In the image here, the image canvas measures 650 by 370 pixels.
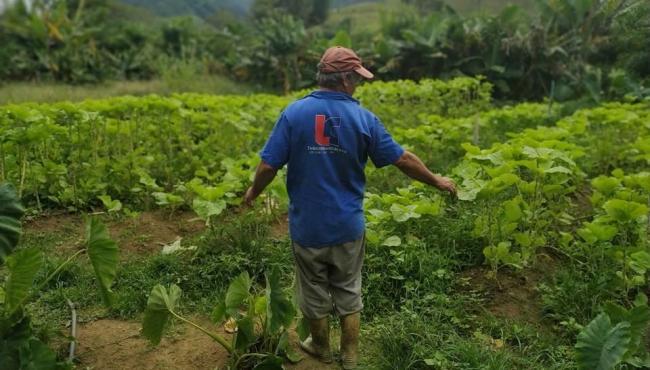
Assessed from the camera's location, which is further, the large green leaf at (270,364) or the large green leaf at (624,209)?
the large green leaf at (624,209)

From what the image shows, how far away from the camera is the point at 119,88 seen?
17.8 metres

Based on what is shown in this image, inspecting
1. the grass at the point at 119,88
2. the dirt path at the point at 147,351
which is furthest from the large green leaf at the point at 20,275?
the grass at the point at 119,88

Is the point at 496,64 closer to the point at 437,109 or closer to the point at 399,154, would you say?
the point at 437,109

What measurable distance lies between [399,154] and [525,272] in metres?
1.74

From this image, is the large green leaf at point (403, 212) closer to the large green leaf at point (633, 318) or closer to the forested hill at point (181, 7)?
the large green leaf at point (633, 318)

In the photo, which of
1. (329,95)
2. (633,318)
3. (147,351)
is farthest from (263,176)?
(633,318)

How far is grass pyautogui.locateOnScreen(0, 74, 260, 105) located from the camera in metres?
15.1

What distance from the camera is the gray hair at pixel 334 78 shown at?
2885mm

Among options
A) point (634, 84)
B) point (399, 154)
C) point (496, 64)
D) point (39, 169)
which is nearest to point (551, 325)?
point (399, 154)

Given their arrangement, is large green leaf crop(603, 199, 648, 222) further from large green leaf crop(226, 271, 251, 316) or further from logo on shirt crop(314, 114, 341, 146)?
large green leaf crop(226, 271, 251, 316)

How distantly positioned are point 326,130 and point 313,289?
33.6 inches

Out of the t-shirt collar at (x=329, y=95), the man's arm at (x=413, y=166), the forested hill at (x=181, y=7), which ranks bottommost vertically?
the man's arm at (x=413, y=166)

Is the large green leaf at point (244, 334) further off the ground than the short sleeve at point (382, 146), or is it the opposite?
the short sleeve at point (382, 146)

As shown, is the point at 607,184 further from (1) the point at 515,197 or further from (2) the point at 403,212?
(2) the point at 403,212
